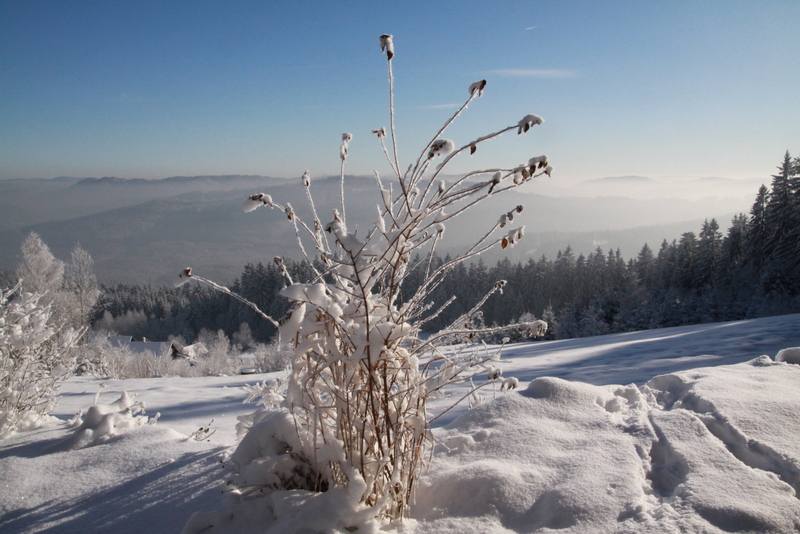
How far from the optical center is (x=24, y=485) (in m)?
2.28

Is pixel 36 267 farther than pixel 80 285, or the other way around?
pixel 80 285

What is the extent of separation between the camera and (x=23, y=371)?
329 cm

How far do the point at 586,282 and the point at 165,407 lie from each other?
Result: 38263 mm

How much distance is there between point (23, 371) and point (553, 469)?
3.99m

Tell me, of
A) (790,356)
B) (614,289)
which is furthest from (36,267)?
(614,289)

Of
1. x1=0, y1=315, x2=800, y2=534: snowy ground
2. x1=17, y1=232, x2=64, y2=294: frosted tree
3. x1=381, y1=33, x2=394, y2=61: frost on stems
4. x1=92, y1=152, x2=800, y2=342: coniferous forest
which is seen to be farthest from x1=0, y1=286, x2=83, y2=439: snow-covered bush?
x1=17, y1=232, x2=64, y2=294: frosted tree

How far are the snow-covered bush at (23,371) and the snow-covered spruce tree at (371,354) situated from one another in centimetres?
254

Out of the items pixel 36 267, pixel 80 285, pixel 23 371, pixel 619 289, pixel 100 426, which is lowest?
pixel 619 289

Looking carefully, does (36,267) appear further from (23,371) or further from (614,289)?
(614,289)

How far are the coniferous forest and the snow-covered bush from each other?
7.31 feet

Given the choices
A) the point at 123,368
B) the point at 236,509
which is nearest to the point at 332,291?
the point at 236,509

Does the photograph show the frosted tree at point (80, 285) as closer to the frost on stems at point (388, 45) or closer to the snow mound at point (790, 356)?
the frost on stems at point (388, 45)

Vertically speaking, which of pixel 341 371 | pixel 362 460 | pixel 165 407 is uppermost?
pixel 341 371

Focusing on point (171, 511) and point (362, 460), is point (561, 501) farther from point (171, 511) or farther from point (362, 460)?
point (171, 511)
